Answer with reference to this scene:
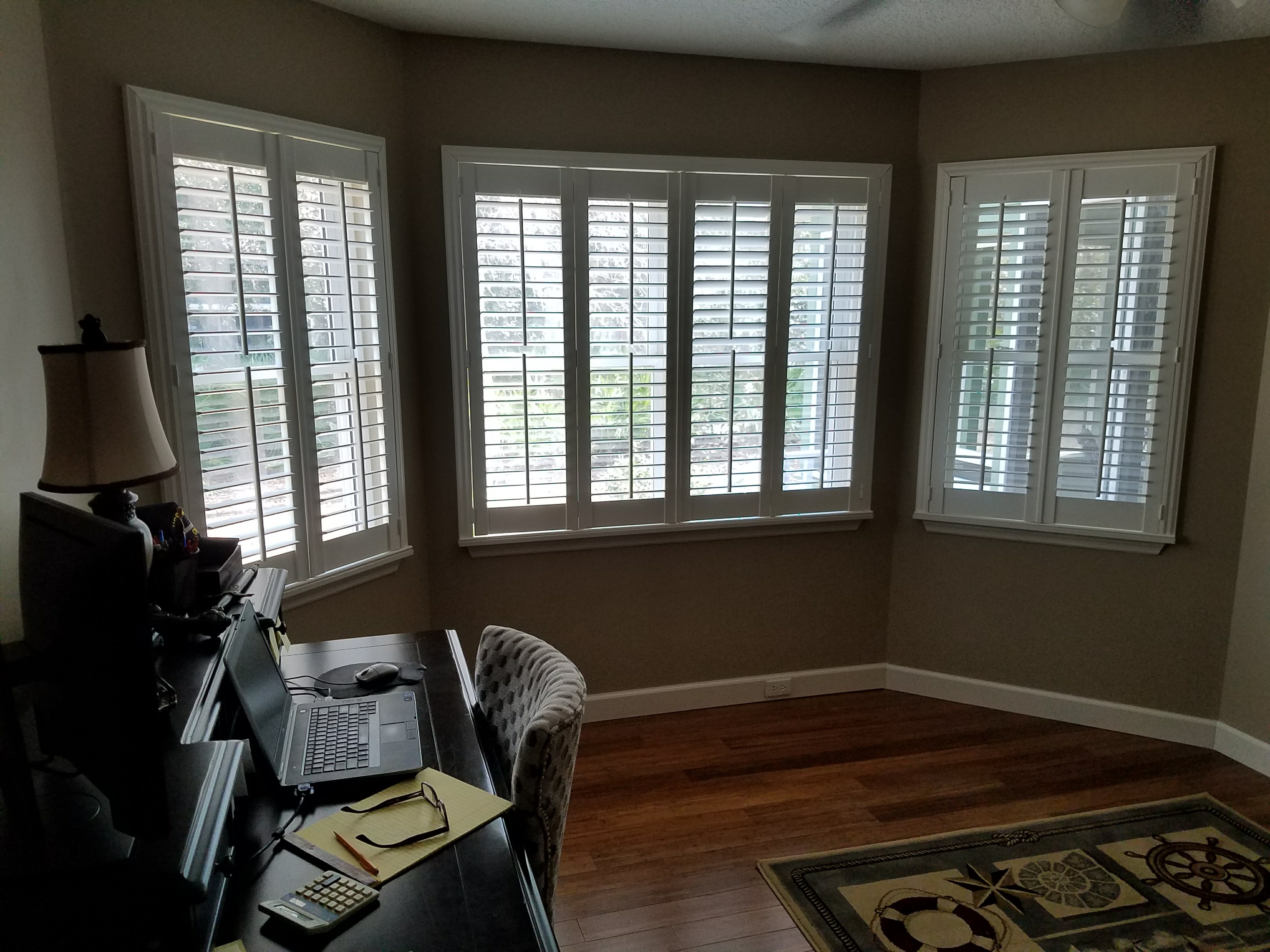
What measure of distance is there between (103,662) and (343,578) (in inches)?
80.3

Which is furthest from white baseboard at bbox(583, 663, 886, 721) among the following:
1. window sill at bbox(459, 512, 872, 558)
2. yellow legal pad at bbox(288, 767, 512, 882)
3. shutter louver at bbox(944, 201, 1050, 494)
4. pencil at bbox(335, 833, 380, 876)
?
pencil at bbox(335, 833, 380, 876)

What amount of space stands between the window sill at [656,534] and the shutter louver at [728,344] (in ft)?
0.50

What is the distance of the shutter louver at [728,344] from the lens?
11.3 ft

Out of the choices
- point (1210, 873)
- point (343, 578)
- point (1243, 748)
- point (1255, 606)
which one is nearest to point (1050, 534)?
point (1255, 606)

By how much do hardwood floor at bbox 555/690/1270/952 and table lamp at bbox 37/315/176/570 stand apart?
1690mm

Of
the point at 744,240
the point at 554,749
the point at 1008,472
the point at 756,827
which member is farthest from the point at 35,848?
the point at 1008,472

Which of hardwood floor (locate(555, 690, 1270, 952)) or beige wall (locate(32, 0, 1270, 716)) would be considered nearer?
hardwood floor (locate(555, 690, 1270, 952))

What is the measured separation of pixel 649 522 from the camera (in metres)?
3.60

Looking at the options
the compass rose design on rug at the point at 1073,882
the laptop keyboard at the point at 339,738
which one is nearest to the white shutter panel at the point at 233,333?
the laptop keyboard at the point at 339,738

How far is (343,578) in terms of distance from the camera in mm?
2992

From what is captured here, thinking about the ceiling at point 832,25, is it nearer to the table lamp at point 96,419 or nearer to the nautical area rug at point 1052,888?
the table lamp at point 96,419

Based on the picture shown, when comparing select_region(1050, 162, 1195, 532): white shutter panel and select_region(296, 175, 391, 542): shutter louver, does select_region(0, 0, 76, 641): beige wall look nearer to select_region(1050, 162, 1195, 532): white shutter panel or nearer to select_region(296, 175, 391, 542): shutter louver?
select_region(296, 175, 391, 542): shutter louver

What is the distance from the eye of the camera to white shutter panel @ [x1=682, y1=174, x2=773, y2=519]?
3434 millimetres

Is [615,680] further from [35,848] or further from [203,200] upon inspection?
[35,848]
